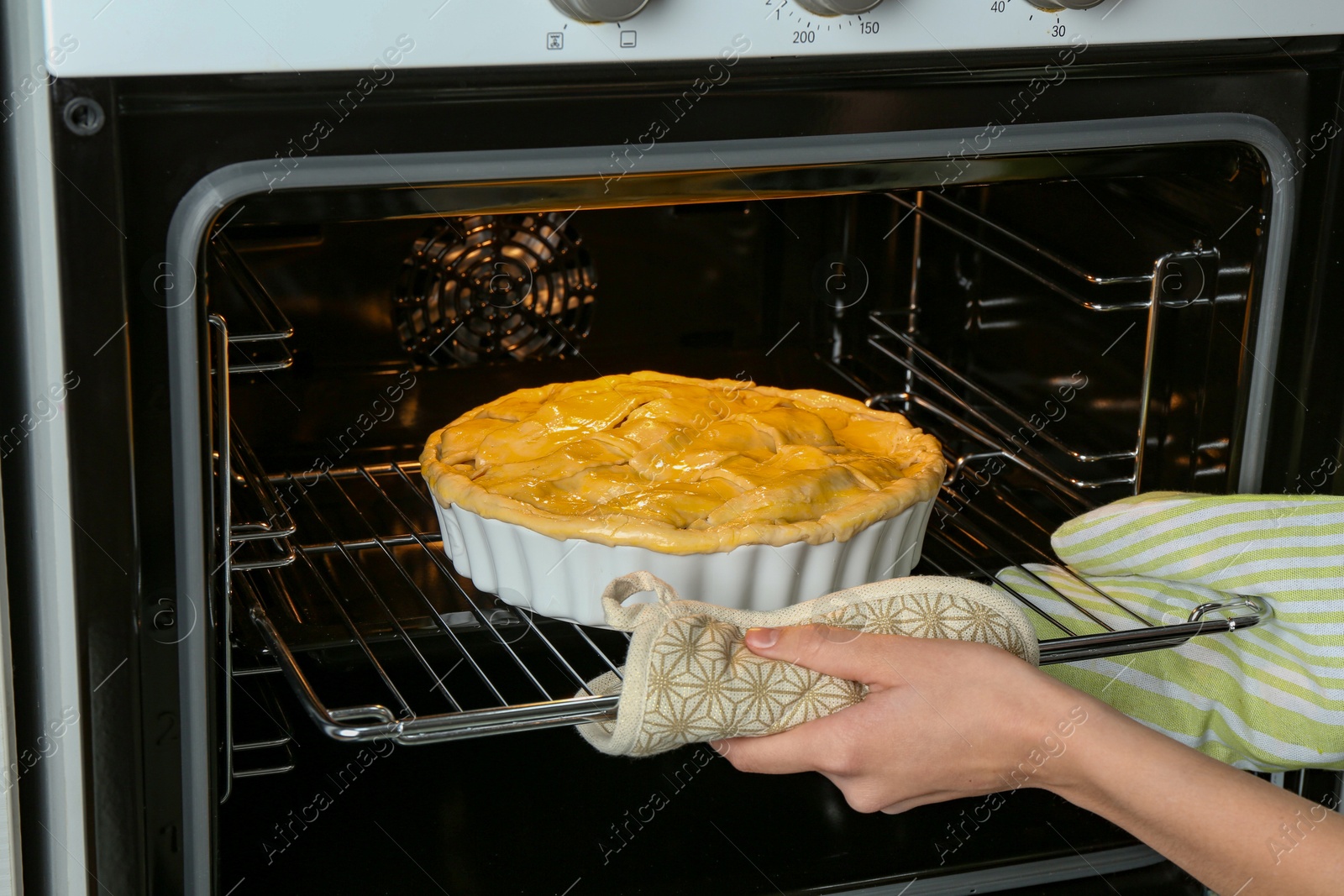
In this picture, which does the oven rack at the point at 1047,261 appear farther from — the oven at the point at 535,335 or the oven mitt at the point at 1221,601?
the oven mitt at the point at 1221,601

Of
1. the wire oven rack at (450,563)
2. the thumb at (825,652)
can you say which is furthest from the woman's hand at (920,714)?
the wire oven rack at (450,563)

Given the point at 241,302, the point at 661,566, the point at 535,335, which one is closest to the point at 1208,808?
the point at 661,566

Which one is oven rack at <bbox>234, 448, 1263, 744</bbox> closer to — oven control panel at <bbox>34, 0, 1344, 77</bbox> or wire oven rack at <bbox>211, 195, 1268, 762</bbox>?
wire oven rack at <bbox>211, 195, 1268, 762</bbox>

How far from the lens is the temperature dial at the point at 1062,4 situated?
31.7 inches

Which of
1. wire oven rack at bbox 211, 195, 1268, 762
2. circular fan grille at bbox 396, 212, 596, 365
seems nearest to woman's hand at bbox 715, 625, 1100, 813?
wire oven rack at bbox 211, 195, 1268, 762

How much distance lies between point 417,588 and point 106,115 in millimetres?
475

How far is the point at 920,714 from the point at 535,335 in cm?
64

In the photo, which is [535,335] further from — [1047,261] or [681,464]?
[1047,261]

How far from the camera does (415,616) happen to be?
3.38 ft

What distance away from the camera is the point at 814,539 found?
0.93 meters

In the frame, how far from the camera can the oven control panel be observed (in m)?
0.67

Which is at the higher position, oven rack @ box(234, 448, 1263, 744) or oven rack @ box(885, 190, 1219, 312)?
oven rack @ box(885, 190, 1219, 312)

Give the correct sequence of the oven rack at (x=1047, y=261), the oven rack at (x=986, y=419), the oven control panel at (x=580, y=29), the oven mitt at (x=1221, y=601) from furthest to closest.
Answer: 1. the oven rack at (x=986, y=419)
2. the oven rack at (x=1047, y=261)
3. the oven mitt at (x=1221, y=601)
4. the oven control panel at (x=580, y=29)

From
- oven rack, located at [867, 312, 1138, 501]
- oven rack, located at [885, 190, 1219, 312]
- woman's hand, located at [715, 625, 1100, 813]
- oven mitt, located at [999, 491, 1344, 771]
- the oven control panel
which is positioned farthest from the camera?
oven rack, located at [867, 312, 1138, 501]
